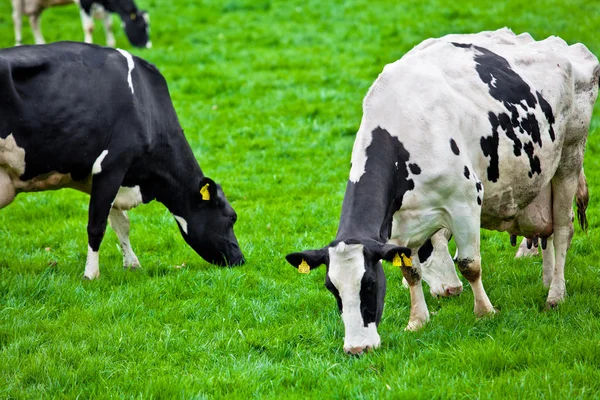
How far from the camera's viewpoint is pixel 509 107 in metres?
6.65

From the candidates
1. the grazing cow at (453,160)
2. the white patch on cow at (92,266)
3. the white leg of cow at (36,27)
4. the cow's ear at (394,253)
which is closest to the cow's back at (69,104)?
the white patch on cow at (92,266)

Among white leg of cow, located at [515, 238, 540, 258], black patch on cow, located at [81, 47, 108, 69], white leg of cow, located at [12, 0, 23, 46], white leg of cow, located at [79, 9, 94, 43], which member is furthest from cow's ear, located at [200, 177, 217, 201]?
white leg of cow, located at [12, 0, 23, 46]

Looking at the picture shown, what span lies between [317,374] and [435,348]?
923 millimetres

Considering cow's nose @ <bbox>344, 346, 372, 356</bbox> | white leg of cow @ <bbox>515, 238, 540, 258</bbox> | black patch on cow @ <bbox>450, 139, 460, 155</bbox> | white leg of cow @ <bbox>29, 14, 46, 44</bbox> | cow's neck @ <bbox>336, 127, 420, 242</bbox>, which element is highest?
black patch on cow @ <bbox>450, 139, 460, 155</bbox>

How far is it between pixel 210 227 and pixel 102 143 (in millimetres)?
1449

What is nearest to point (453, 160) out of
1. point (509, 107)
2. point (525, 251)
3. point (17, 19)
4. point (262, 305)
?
point (509, 107)

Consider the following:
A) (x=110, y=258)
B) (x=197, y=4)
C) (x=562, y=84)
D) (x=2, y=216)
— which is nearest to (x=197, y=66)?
(x=197, y=4)

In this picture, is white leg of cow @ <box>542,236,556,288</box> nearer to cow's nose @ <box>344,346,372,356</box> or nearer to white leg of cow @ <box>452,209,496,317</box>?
white leg of cow @ <box>452,209,496,317</box>

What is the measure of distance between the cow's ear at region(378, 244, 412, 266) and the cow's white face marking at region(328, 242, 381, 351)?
14 centimetres

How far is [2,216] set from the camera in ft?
33.5

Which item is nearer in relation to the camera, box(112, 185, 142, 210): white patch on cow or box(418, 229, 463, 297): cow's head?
box(418, 229, 463, 297): cow's head

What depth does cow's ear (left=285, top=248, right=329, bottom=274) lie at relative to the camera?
566cm

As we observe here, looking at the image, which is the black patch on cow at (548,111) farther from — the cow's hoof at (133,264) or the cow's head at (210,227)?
the cow's hoof at (133,264)

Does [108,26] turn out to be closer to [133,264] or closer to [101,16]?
[101,16]
